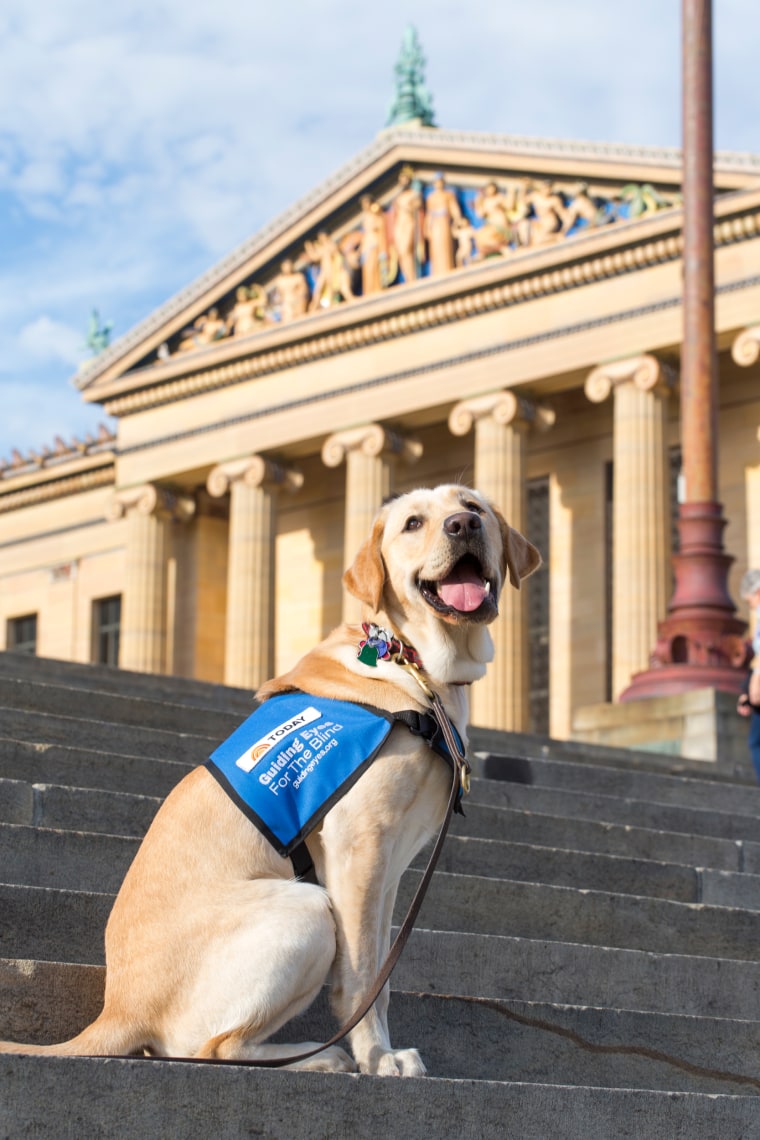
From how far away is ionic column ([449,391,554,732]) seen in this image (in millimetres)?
30078

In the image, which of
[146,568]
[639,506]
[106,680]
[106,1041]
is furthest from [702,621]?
[146,568]

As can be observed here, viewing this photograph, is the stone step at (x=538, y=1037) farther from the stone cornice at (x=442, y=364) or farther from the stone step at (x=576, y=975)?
the stone cornice at (x=442, y=364)

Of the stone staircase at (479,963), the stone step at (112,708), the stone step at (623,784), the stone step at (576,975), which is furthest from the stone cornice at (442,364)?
the stone step at (576,975)

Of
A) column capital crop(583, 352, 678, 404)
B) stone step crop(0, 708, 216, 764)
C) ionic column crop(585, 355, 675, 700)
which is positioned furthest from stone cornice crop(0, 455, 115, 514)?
stone step crop(0, 708, 216, 764)

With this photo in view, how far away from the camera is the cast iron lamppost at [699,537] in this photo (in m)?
15.7

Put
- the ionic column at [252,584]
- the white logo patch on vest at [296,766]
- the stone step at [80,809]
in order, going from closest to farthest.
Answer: the white logo patch on vest at [296,766] → the stone step at [80,809] → the ionic column at [252,584]

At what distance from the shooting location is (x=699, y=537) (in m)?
15.8

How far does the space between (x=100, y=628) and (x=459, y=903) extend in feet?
115

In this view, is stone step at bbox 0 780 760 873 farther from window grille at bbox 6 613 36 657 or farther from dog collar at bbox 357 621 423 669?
window grille at bbox 6 613 36 657

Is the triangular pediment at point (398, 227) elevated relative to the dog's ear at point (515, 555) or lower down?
elevated

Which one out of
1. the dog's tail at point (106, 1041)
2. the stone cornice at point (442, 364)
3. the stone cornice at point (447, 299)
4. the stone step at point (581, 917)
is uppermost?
the stone cornice at point (447, 299)

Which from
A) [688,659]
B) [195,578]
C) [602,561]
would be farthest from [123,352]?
[688,659]

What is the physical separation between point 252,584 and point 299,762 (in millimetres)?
29918

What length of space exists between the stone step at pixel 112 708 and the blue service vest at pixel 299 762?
182 inches
